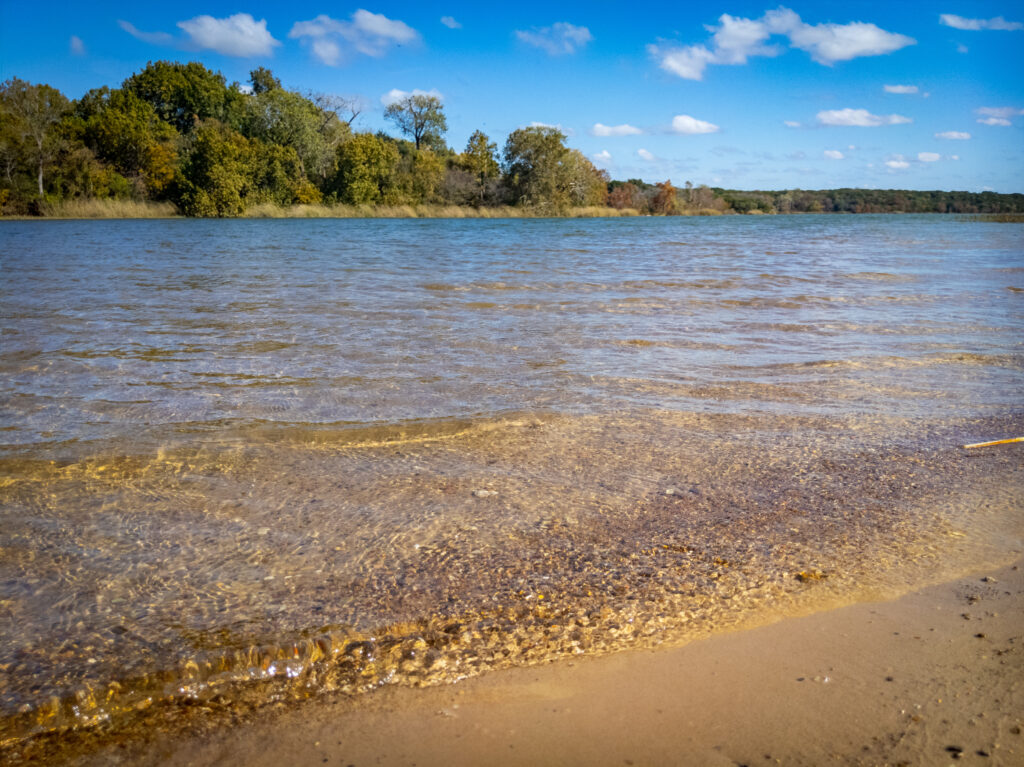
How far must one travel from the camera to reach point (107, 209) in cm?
4666

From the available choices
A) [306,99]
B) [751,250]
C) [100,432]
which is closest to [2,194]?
[306,99]

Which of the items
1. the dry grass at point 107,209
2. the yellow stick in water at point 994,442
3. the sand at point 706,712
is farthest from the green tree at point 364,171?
the sand at point 706,712

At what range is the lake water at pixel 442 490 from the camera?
1.96 m

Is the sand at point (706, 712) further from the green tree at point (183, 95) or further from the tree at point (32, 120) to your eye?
the green tree at point (183, 95)

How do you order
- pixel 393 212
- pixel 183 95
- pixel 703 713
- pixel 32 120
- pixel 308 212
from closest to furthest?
1. pixel 703 713
2. pixel 32 120
3. pixel 308 212
4. pixel 393 212
5. pixel 183 95

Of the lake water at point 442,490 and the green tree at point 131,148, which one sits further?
the green tree at point 131,148

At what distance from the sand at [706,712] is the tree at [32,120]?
55488mm

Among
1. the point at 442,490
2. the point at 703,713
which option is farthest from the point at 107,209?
the point at 703,713

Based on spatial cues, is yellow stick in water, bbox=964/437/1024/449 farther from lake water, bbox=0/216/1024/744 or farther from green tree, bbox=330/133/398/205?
green tree, bbox=330/133/398/205

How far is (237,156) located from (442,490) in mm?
54520

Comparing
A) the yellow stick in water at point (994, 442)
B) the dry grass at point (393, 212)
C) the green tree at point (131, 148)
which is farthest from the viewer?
the dry grass at point (393, 212)

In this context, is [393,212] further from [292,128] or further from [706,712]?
[706,712]

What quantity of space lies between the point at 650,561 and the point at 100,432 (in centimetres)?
303

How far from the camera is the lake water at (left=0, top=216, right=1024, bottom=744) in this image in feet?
6.44
